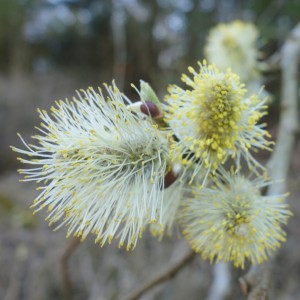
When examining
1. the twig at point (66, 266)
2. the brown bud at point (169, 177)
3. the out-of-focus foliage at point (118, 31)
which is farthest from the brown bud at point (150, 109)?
the out-of-focus foliage at point (118, 31)

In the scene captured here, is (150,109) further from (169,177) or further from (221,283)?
(221,283)

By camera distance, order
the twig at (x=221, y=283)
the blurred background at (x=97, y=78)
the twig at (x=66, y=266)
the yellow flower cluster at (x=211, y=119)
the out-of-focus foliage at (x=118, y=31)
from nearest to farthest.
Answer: the yellow flower cluster at (x=211, y=119) → the twig at (x=66, y=266) → the twig at (x=221, y=283) → the blurred background at (x=97, y=78) → the out-of-focus foliage at (x=118, y=31)

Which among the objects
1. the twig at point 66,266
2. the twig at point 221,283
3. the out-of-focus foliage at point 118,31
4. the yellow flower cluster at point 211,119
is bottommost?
the twig at point 221,283

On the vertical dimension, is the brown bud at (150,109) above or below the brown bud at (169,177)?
above

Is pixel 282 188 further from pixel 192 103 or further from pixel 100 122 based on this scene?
pixel 100 122

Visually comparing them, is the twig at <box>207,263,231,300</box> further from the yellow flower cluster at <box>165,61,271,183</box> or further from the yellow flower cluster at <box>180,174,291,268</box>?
the yellow flower cluster at <box>165,61,271,183</box>

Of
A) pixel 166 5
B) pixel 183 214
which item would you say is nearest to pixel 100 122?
pixel 183 214

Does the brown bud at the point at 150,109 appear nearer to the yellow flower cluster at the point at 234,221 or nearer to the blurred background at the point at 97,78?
the yellow flower cluster at the point at 234,221
